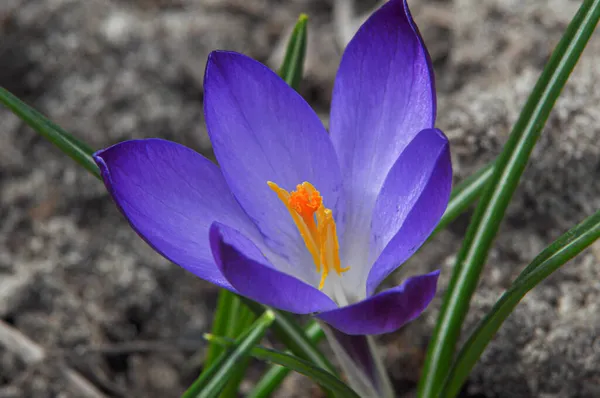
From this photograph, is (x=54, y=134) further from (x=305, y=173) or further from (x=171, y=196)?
(x=305, y=173)

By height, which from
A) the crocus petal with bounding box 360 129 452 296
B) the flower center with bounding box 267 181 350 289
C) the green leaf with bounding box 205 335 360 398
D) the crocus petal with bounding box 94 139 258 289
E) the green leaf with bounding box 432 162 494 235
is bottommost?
the green leaf with bounding box 205 335 360 398

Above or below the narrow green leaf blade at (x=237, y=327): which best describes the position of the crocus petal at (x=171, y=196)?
above

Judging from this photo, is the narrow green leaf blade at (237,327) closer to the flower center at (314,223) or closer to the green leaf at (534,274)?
the flower center at (314,223)

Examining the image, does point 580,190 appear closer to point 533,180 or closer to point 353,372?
point 533,180

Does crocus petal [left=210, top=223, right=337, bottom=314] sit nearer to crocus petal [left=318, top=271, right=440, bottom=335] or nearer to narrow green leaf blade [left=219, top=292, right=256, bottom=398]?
crocus petal [left=318, top=271, right=440, bottom=335]

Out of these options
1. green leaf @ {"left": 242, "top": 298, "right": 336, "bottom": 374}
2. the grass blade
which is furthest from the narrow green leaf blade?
green leaf @ {"left": 242, "top": 298, "right": 336, "bottom": 374}

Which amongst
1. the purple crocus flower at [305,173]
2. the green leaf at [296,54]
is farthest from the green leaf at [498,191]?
the green leaf at [296,54]
